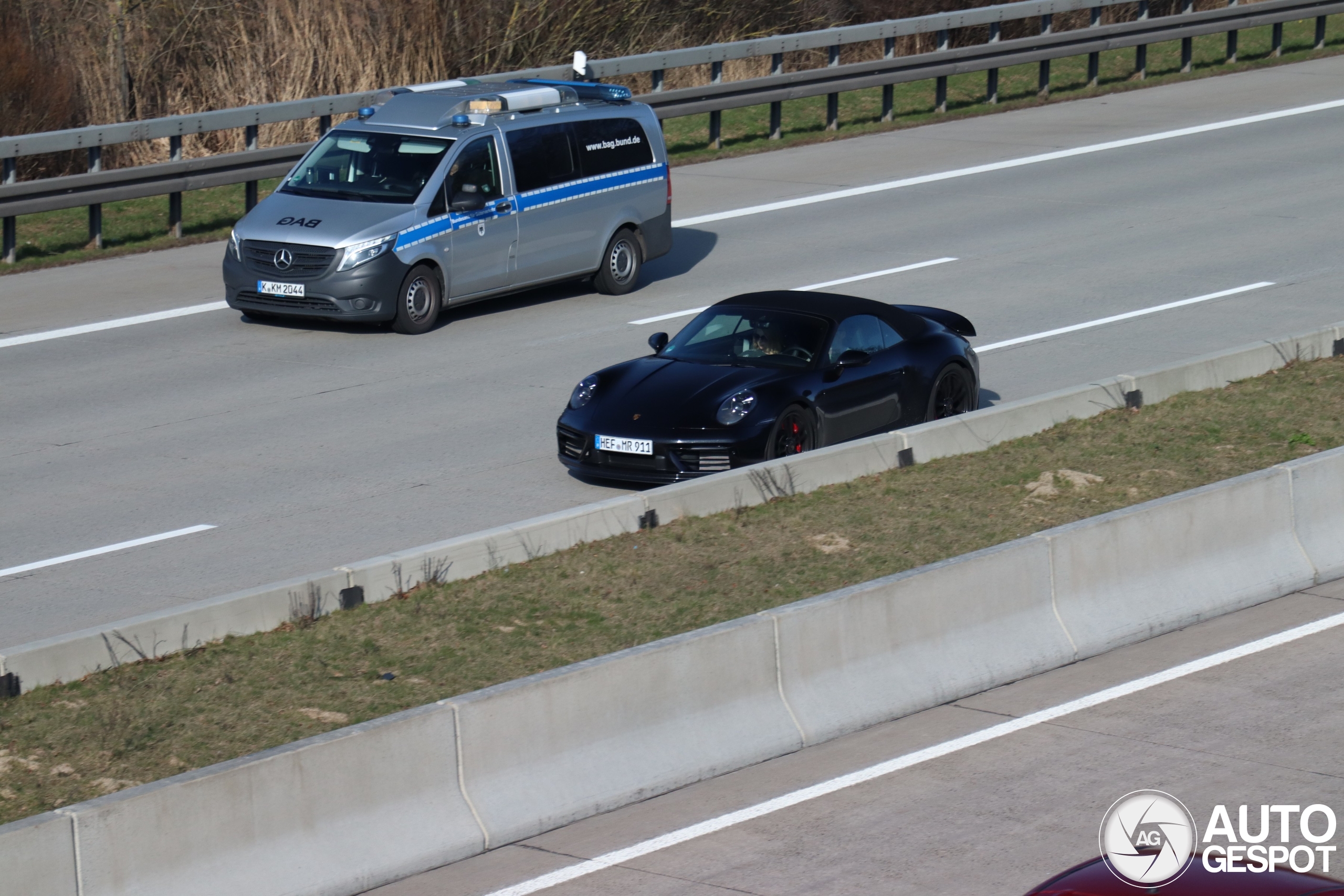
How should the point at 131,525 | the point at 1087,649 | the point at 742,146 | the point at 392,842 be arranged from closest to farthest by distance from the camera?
the point at 392,842, the point at 1087,649, the point at 131,525, the point at 742,146

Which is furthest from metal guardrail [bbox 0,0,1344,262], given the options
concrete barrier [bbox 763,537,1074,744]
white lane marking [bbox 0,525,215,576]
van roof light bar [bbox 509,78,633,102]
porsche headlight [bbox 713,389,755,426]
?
concrete barrier [bbox 763,537,1074,744]

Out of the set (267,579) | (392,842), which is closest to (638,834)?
(392,842)

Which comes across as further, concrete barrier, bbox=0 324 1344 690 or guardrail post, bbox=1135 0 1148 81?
guardrail post, bbox=1135 0 1148 81

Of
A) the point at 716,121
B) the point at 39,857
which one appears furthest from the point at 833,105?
the point at 39,857

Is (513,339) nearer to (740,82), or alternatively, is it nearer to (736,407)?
(736,407)

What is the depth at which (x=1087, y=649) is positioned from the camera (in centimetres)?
1024

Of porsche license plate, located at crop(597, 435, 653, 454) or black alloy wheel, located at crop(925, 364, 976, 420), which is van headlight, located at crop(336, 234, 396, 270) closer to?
porsche license plate, located at crop(597, 435, 653, 454)

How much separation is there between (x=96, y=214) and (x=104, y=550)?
1059cm

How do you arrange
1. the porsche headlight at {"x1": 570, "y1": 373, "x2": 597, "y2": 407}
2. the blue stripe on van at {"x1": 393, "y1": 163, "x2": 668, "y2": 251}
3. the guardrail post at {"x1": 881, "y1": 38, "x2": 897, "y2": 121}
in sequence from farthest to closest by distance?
the guardrail post at {"x1": 881, "y1": 38, "x2": 897, "y2": 121}, the blue stripe on van at {"x1": 393, "y1": 163, "x2": 668, "y2": 251}, the porsche headlight at {"x1": 570, "y1": 373, "x2": 597, "y2": 407}

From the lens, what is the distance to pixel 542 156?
19.3 metres

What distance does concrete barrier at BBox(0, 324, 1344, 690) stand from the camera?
902 cm

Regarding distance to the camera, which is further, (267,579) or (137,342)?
(137,342)

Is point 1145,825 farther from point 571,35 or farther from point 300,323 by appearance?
point 571,35

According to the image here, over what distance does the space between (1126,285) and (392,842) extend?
45.2 feet
